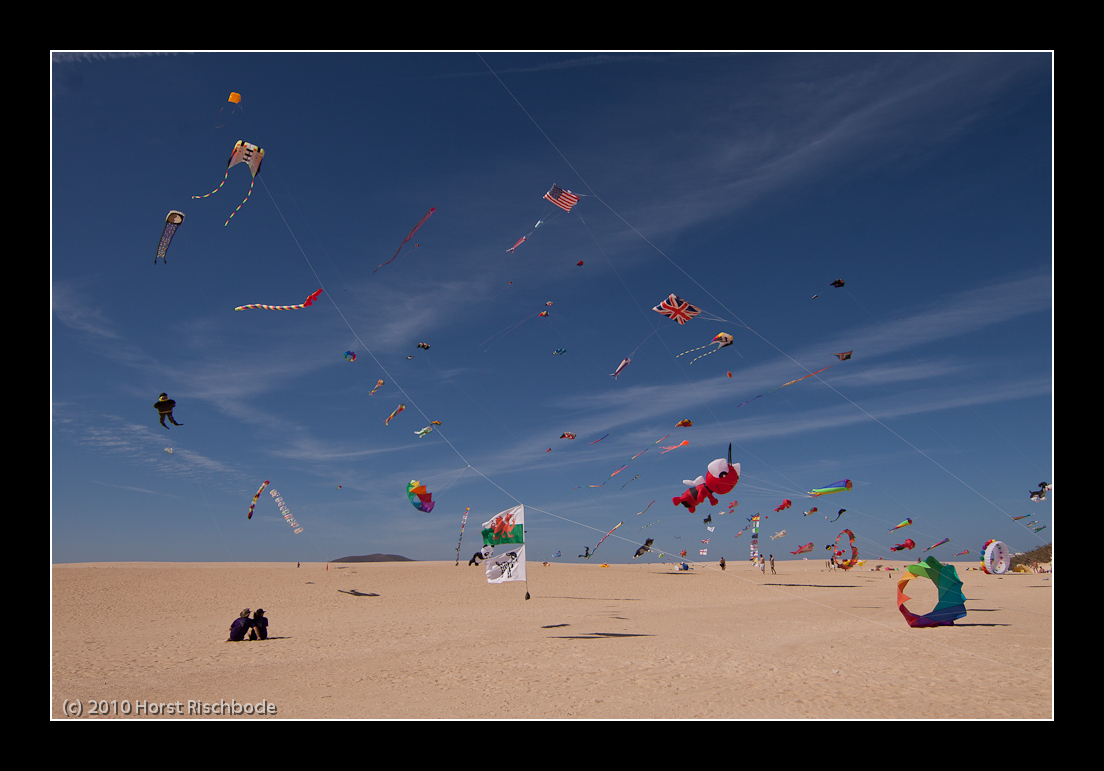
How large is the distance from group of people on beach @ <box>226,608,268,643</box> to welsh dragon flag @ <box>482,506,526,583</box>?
6.04m

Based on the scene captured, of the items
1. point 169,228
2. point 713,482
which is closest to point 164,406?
point 169,228

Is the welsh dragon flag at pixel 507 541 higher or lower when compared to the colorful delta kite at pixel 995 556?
higher

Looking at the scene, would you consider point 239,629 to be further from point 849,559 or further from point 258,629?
point 849,559

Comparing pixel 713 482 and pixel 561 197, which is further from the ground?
pixel 561 197

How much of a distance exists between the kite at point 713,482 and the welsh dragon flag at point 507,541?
5.73 m

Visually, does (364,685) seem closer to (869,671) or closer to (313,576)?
(869,671)

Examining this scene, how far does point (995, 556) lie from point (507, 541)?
1138 inches

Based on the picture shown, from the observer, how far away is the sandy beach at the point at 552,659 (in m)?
8.25

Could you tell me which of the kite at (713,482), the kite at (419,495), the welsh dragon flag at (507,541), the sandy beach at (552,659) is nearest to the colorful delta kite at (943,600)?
the sandy beach at (552,659)

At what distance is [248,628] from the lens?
47.6 ft

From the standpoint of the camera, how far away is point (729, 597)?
24.4 m

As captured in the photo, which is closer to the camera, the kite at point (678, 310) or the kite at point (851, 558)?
the kite at point (678, 310)

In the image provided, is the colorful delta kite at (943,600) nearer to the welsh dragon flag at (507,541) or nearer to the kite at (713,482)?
the kite at (713,482)

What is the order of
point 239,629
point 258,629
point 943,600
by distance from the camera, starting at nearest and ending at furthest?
point 239,629
point 258,629
point 943,600
